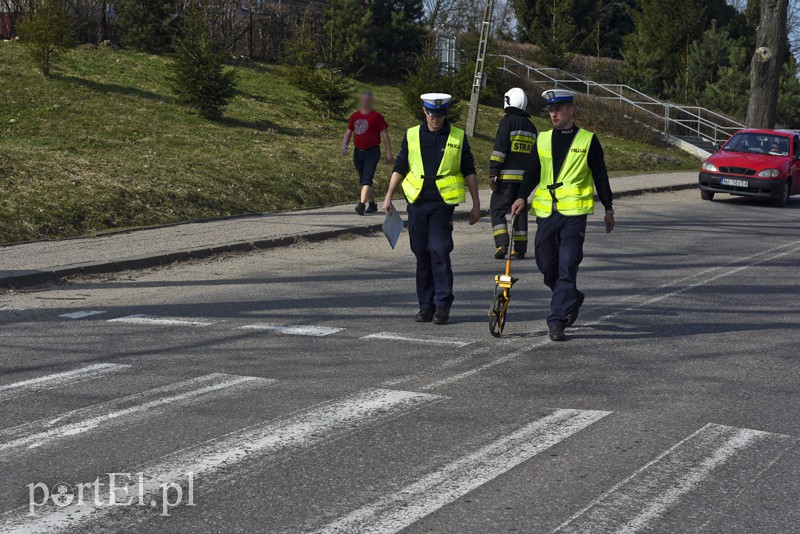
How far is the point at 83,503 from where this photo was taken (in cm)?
488

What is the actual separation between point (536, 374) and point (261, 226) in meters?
8.66

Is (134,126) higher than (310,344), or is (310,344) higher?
(134,126)

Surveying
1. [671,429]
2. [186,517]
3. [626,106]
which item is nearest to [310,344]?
[671,429]

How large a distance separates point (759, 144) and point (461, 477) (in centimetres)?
2048

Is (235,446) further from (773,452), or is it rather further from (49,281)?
(49,281)

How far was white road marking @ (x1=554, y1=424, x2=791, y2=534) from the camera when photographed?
15.4 feet

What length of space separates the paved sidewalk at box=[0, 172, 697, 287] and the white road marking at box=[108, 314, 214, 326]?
2.22 meters

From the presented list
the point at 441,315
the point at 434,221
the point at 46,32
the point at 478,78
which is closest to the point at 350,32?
the point at 478,78

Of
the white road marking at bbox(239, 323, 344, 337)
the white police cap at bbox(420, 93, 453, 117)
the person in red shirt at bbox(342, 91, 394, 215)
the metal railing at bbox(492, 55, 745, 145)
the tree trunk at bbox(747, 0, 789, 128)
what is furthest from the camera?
the metal railing at bbox(492, 55, 745, 145)

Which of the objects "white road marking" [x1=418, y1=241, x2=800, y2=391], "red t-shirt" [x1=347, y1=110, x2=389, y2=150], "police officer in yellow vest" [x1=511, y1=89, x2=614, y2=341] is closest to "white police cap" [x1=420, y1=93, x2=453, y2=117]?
"police officer in yellow vest" [x1=511, y1=89, x2=614, y2=341]

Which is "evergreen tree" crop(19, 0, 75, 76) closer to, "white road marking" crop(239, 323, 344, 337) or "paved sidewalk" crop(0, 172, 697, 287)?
"paved sidewalk" crop(0, 172, 697, 287)

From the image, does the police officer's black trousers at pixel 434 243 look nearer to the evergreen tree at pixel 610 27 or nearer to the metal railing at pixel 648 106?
the metal railing at pixel 648 106

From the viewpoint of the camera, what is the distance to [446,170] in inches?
364

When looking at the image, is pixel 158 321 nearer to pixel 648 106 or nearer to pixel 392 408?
pixel 392 408
